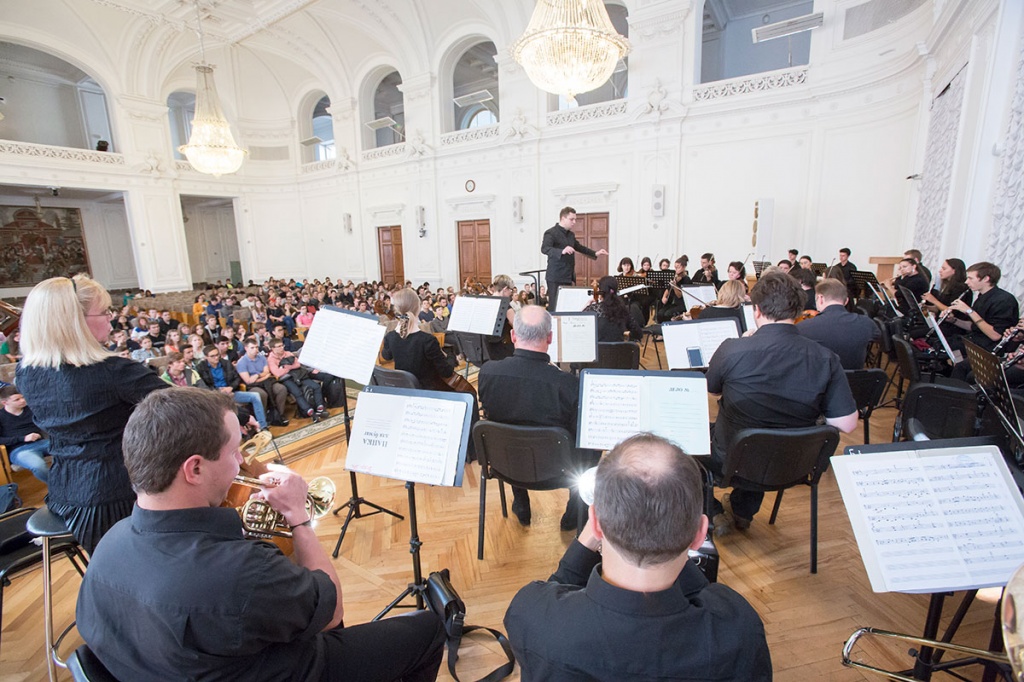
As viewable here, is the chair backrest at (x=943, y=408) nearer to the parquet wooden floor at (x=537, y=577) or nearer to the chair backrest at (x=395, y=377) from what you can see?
the parquet wooden floor at (x=537, y=577)

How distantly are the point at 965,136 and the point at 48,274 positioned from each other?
23.0 metres

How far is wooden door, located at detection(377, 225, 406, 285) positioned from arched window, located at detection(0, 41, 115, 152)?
8371 mm

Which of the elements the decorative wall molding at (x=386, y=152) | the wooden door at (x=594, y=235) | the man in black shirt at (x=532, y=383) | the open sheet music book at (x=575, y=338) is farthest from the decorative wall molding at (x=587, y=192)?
the man in black shirt at (x=532, y=383)

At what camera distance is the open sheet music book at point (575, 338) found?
3941 millimetres

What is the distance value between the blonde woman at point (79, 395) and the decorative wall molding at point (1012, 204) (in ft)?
21.4

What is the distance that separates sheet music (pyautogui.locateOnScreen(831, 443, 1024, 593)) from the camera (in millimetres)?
1309

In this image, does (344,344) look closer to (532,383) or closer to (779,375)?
(532,383)

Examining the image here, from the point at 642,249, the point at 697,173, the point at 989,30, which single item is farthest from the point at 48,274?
the point at 989,30

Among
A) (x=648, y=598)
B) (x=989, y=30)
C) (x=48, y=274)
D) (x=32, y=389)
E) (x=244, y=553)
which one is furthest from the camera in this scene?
(x=48, y=274)

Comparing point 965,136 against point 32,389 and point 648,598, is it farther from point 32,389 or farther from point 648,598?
point 32,389

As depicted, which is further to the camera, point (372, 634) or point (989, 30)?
point (989, 30)

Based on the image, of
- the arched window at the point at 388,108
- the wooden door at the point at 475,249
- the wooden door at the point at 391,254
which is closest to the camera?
the wooden door at the point at 475,249

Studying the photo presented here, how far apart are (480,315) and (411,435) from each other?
2941 millimetres

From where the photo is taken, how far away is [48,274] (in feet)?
51.1
